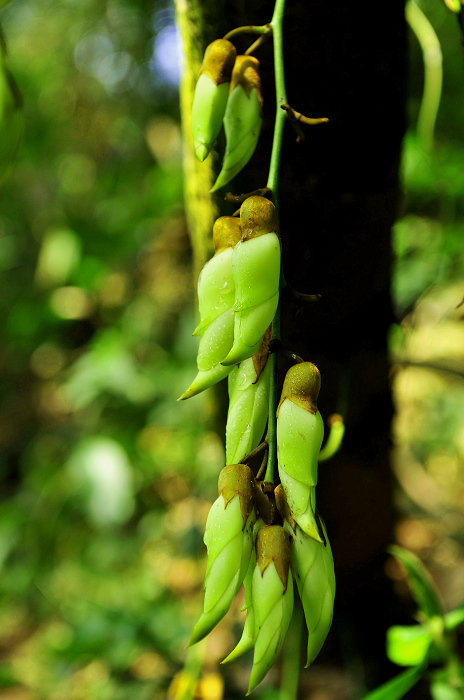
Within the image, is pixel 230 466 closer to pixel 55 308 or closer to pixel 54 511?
pixel 54 511

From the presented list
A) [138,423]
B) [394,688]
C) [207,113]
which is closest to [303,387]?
[207,113]

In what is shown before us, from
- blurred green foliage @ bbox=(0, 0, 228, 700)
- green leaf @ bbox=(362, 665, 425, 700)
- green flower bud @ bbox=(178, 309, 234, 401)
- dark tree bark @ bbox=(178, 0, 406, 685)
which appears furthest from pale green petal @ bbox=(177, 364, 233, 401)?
blurred green foliage @ bbox=(0, 0, 228, 700)

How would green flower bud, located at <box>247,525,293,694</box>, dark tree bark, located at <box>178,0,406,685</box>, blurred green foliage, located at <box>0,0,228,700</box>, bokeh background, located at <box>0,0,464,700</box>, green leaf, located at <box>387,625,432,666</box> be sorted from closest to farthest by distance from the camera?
green flower bud, located at <box>247,525,293,694</box>
dark tree bark, located at <box>178,0,406,685</box>
green leaf, located at <box>387,625,432,666</box>
bokeh background, located at <box>0,0,464,700</box>
blurred green foliage, located at <box>0,0,228,700</box>

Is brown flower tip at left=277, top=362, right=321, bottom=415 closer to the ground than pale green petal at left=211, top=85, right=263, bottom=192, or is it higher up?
closer to the ground

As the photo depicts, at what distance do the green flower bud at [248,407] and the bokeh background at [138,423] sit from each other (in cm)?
34

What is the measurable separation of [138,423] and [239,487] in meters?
1.20

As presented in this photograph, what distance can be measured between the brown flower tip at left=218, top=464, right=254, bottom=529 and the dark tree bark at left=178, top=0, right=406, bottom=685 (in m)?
0.14

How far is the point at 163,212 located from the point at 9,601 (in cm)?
125

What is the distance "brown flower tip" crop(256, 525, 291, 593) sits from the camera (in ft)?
0.73

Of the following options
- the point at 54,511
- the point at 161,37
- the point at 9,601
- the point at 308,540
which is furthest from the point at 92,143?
the point at 308,540

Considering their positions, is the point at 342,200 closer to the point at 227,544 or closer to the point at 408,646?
the point at 227,544

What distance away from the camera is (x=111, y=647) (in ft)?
2.74

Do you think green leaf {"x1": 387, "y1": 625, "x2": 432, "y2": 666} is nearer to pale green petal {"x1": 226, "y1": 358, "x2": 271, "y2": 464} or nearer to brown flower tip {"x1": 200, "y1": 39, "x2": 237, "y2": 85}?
pale green petal {"x1": 226, "y1": 358, "x2": 271, "y2": 464}

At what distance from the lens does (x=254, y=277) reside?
0.75ft
